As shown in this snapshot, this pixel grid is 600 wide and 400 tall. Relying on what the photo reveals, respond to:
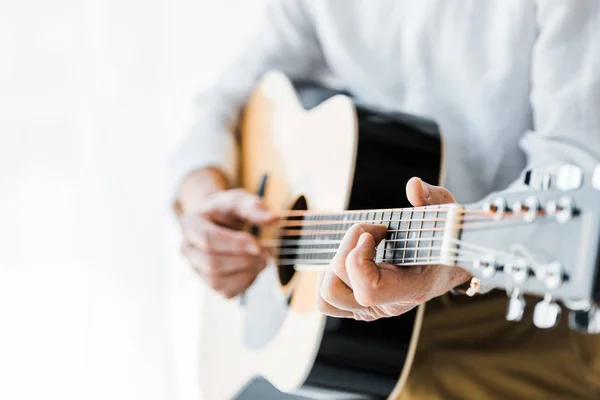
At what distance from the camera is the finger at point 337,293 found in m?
0.50

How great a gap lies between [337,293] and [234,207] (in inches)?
15.2

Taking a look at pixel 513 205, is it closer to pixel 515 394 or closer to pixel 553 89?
pixel 553 89

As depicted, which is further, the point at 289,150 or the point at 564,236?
the point at 289,150

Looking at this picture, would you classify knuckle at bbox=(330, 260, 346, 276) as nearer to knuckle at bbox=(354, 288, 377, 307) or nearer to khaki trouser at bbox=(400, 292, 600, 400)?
knuckle at bbox=(354, 288, 377, 307)

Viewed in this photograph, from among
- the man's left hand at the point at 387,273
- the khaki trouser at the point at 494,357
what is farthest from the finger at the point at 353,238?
the khaki trouser at the point at 494,357

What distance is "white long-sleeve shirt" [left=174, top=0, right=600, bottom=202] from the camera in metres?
0.57

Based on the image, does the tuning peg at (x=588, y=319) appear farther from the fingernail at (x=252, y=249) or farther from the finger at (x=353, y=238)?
the fingernail at (x=252, y=249)

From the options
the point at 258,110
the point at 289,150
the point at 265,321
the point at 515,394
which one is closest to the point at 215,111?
the point at 258,110

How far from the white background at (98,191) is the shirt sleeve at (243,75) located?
0.06 metres

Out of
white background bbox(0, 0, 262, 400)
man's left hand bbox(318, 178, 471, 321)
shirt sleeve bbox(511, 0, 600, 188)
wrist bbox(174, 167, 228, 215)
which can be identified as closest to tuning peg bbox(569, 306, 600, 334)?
man's left hand bbox(318, 178, 471, 321)

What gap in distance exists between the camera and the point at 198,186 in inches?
37.8

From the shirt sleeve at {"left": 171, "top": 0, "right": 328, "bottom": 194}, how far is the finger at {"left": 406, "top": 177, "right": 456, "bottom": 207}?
528mm

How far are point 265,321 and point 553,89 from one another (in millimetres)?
411

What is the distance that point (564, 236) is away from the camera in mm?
355
